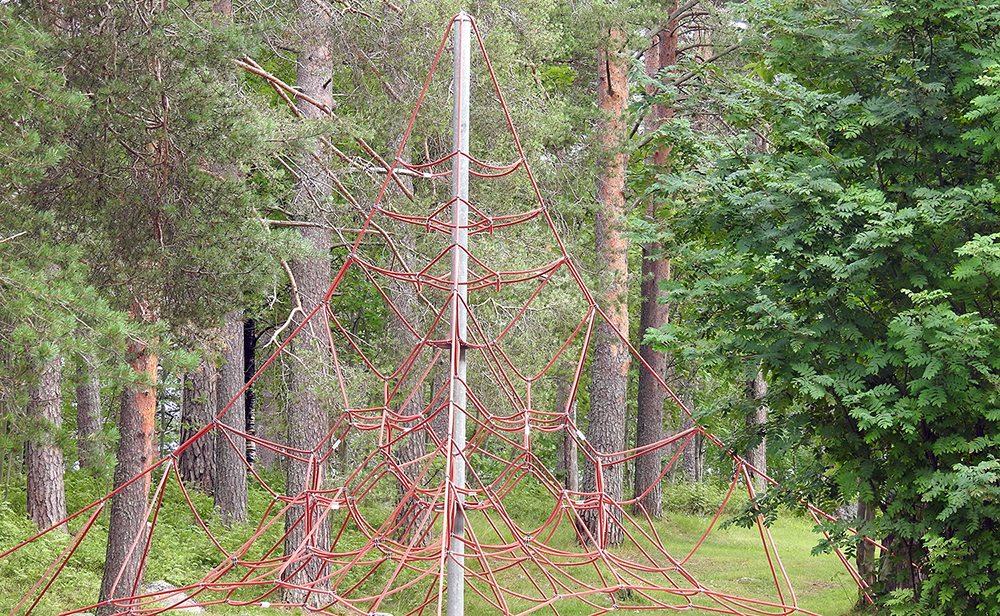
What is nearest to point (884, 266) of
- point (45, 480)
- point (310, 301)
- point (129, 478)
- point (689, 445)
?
point (129, 478)

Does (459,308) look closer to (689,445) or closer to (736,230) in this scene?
(736,230)

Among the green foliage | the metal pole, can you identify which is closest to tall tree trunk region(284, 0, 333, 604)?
the metal pole

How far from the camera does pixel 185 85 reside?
616 cm

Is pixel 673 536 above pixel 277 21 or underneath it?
underneath

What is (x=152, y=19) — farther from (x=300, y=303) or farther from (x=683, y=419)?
(x=683, y=419)

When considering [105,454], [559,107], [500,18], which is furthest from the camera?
[559,107]

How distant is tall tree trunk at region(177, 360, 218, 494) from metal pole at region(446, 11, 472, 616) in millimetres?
8123

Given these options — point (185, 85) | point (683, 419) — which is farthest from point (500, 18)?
point (683, 419)

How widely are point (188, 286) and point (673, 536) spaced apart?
324 inches

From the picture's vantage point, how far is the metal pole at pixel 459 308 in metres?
4.27

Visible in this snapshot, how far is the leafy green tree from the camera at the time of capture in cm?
420

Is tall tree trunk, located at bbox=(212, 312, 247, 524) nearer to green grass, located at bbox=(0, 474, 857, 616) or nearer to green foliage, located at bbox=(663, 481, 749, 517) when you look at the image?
green grass, located at bbox=(0, 474, 857, 616)

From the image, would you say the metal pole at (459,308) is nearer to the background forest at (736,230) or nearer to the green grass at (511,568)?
the background forest at (736,230)

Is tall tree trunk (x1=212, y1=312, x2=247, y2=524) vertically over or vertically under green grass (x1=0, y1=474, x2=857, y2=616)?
over
